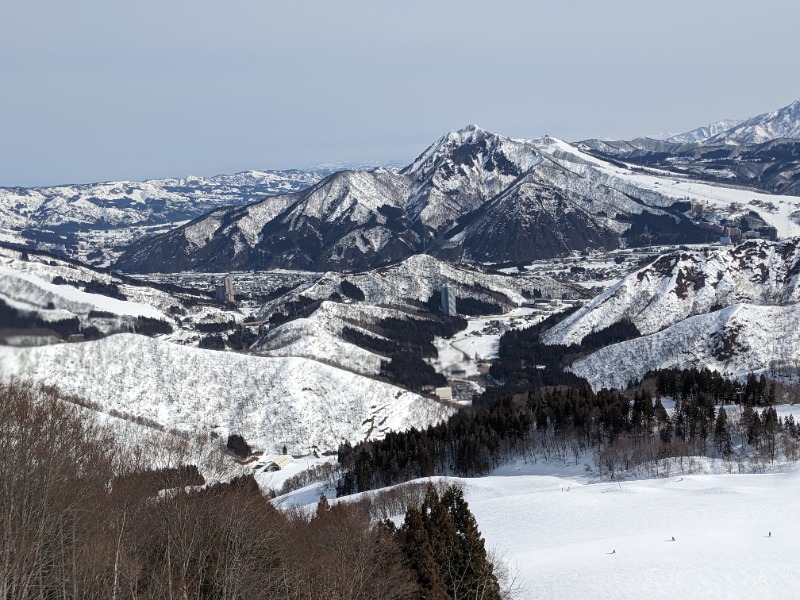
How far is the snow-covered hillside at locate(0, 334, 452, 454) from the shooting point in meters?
105

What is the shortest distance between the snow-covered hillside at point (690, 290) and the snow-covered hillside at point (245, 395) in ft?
200

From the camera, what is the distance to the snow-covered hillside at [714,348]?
120 metres

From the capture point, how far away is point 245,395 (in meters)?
114

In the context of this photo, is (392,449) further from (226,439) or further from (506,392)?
(506,392)

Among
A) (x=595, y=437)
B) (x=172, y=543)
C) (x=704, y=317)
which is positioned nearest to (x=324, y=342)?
(x=704, y=317)

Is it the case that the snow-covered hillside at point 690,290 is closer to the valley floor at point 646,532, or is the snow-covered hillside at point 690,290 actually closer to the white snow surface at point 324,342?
the white snow surface at point 324,342

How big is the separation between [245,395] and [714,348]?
89.8m

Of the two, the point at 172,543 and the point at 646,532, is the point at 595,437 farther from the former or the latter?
the point at 172,543

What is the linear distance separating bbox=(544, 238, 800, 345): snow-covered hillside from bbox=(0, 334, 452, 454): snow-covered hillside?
60951 mm

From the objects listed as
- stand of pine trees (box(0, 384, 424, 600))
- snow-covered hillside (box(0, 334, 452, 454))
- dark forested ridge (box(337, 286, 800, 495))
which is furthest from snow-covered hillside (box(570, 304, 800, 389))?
stand of pine trees (box(0, 384, 424, 600))

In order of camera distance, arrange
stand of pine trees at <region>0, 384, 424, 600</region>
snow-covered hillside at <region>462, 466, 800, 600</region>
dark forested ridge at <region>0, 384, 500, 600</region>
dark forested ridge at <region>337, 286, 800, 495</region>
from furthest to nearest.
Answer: dark forested ridge at <region>337, 286, 800, 495</region>
snow-covered hillside at <region>462, 466, 800, 600</region>
dark forested ridge at <region>0, 384, 500, 600</region>
stand of pine trees at <region>0, 384, 424, 600</region>

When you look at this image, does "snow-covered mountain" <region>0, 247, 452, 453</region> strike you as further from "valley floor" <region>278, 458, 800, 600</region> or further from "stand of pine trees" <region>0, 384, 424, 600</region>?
"stand of pine trees" <region>0, 384, 424, 600</region>

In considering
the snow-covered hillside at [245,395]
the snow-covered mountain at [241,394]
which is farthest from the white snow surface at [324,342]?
the snow-covered hillside at [245,395]

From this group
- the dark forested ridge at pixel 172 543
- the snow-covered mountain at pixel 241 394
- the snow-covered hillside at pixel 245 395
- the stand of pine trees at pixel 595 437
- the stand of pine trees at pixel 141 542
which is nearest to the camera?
the stand of pine trees at pixel 141 542
